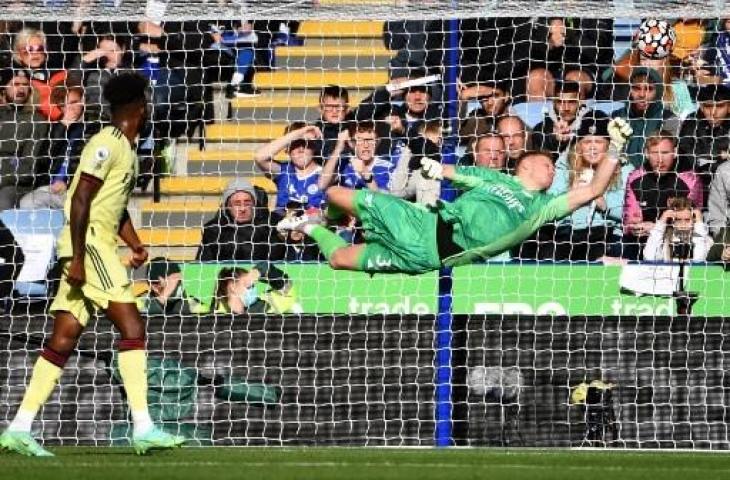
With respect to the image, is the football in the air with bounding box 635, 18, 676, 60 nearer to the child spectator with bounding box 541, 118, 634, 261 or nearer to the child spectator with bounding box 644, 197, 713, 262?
the child spectator with bounding box 541, 118, 634, 261

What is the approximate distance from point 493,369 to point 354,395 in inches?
39.9

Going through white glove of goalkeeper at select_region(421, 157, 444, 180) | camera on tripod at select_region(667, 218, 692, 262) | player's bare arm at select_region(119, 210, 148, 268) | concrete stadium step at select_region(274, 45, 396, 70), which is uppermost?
concrete stadium step at select_region(274, 45, 396, 70)

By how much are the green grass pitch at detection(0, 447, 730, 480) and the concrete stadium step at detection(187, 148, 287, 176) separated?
10.4 ft

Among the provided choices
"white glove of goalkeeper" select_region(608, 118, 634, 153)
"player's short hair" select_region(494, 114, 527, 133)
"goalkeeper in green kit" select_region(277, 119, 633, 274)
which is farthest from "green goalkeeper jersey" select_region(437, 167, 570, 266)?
"player's short hair" select_region(494, 114, 527, 133)

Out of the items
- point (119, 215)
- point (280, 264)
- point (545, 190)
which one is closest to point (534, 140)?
point (545, 190)

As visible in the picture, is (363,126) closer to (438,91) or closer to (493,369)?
(438,91)

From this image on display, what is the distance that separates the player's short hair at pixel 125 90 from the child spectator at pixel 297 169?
Answer: 135 inches

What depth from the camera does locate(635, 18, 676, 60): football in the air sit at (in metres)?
12.4

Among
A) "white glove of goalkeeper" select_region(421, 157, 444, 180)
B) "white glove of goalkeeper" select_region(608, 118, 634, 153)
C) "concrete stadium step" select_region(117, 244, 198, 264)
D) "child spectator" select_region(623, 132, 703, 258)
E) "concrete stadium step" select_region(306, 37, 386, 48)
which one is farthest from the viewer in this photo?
"concrete stadium step" select_region(306, 37, 386, 48)

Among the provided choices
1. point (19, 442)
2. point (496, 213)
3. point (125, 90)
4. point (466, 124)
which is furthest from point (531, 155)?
point (19, 442)

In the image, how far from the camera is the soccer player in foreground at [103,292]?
852 centimetres

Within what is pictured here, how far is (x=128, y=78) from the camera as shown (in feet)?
28.3

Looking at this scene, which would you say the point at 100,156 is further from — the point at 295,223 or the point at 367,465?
the point at 295,223

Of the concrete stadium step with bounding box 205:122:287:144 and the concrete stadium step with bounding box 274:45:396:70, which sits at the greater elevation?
the concrete stadium step with bounding box 274:45:396:70
